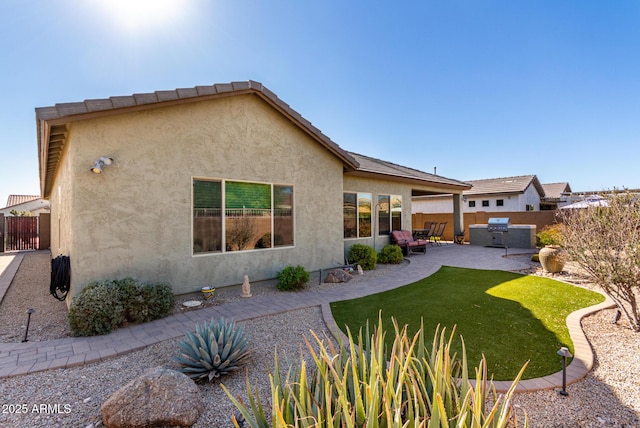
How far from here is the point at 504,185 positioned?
1183 inches

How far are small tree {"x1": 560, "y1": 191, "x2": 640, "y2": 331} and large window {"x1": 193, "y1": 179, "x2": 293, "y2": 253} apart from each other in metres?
7.40

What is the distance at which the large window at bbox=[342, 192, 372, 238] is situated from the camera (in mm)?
12312

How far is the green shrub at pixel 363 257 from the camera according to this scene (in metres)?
11.4

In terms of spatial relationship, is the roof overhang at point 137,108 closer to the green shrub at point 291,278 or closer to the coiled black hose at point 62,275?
the coiled black hose at point 62,275

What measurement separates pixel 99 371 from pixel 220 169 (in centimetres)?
503

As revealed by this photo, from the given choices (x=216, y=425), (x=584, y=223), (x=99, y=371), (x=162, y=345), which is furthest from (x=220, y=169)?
(x=584, y=223)

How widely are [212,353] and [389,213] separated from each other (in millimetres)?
11520

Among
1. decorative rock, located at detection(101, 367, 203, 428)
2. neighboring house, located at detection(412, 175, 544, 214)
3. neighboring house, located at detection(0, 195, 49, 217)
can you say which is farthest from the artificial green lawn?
neighboring house, located at detection(0, 195, 49, 217)

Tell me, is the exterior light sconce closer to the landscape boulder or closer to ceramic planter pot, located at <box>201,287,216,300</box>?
ceramic planter pot, located at <box>201,287,216,300</box>

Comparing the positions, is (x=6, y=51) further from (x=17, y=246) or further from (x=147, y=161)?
(x=17, y=246)

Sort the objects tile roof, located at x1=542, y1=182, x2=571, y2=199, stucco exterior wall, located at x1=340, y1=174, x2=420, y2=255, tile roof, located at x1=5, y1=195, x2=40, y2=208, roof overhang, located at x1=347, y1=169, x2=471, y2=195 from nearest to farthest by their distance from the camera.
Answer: roof overhang, located at x1=347, y1=169, x2=471, y2=195 < stucco exterior wall, located at x1=340, y1=174, x2=420, y2=255 < tile roof, located at x1=5, y1=195, x2=40, y2=208 < tile roof, located at x1=542, y1=182, x2=571, y2=199

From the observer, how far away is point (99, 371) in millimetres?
4195

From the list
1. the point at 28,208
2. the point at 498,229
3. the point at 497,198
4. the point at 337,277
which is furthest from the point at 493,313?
the point at 28,208

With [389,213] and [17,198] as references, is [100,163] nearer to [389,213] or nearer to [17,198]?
[389,213]
